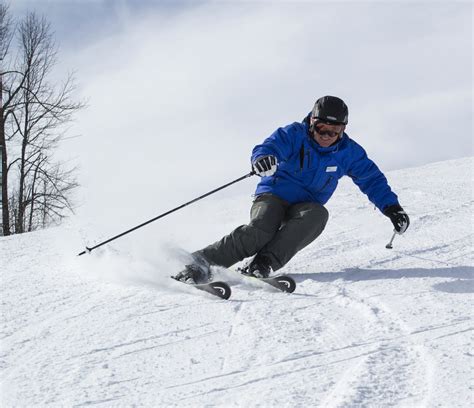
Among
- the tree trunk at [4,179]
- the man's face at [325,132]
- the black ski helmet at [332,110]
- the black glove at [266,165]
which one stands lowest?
the black glove at [266,165]

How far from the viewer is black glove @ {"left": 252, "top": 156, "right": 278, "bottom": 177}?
3754 mm

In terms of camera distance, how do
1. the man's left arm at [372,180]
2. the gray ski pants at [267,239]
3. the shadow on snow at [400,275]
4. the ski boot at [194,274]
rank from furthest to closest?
the man's left arm at [372,180] → the gray ski pants at [267,239] → the ski boot at [194,274] → the shadow on snow at [400,275]

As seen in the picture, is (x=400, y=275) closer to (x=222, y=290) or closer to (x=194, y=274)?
(x=222, y=290)

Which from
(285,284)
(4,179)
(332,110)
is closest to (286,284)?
(285,284)

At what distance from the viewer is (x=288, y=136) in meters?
4.08

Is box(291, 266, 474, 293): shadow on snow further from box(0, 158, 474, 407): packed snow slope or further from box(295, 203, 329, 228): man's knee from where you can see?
box(295, 203, 329, 228): man's knee

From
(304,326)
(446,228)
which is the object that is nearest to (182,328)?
(304,326)

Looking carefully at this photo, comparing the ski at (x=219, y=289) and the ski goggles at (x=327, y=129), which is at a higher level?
the ski goggles at (x=327, y=129)

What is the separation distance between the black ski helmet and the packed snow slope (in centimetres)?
101

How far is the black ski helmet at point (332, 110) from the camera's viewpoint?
395 cm

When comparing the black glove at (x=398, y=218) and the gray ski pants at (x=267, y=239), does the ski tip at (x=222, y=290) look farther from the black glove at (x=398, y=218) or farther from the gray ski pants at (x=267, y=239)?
the black glove at (x=398, y=218)

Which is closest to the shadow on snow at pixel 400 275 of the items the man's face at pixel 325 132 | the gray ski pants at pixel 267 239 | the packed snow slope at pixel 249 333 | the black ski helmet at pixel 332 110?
the packed snow slope at pixel 249 333

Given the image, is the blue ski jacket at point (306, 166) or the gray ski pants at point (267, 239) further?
the blue ski jacket at point (306, 166)

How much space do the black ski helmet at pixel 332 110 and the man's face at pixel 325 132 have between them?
0.14 feet
